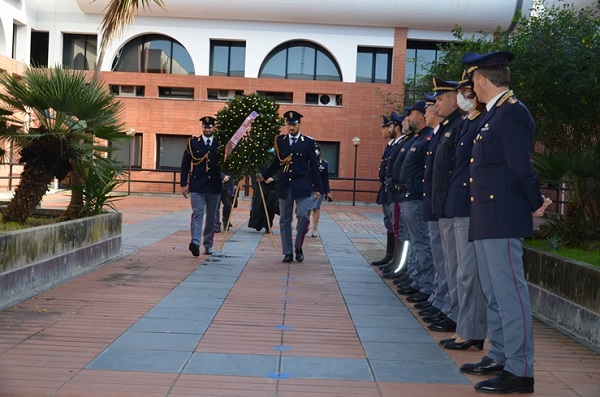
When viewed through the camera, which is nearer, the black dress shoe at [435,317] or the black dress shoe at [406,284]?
the black dress shoe at [435,317]

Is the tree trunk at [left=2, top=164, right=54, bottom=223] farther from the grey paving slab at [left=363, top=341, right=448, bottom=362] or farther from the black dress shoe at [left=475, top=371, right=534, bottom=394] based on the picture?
the black dress shoe at [left=475, top=371, right=534, bottom=394]

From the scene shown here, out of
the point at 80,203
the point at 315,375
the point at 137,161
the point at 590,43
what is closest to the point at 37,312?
the point at 315,375

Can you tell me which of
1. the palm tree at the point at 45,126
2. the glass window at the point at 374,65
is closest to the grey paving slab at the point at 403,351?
the palm tree at the point at 45,126

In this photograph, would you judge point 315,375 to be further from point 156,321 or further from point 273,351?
point 156,321

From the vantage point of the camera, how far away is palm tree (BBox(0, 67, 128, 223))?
10.4m

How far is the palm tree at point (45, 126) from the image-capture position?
10.4m

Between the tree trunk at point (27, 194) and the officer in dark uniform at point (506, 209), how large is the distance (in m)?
6.38

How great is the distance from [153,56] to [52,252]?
33.3 metres

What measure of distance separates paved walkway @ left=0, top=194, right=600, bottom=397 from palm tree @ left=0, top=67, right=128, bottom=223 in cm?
135

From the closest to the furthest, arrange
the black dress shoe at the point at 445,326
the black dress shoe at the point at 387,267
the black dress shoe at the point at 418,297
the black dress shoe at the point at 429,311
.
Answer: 1. the black dress shoe at the point at 445,326
2. the black dress shoe at the point at 429,311
3. the black dress shoe at the point at 418,297
4. the black dress shoe at the point at 387,267

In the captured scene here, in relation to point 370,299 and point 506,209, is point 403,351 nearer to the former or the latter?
point 506,209

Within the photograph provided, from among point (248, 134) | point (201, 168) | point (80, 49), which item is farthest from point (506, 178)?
point (80, 49)

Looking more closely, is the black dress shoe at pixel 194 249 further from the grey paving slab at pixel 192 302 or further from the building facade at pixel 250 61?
the building facade at pixel 250 61

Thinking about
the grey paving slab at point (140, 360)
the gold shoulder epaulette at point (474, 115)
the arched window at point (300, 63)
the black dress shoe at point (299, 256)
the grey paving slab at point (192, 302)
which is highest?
the arched window at point (300, 63)
